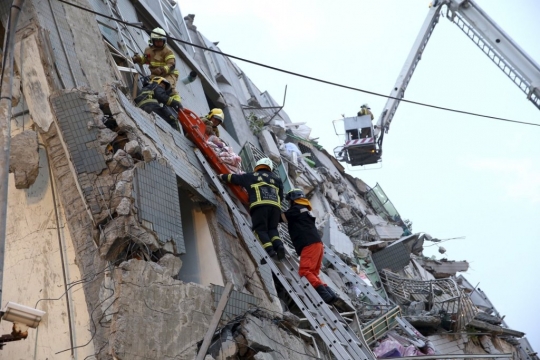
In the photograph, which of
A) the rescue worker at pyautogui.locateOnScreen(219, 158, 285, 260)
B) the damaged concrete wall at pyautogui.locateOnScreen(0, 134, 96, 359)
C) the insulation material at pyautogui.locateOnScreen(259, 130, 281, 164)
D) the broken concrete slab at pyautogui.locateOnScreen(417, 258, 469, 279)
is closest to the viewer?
the damaged concrete wall at pyautogui.locateOnScreen(0, 134, 96, 359)

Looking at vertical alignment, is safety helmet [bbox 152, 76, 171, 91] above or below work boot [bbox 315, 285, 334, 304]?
above

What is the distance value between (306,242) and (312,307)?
1.20 m

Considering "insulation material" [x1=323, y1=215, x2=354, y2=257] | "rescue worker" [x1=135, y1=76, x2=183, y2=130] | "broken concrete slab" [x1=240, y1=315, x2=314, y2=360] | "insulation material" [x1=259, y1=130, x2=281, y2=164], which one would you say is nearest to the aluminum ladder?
"broken concrete slab" [x1=240, y1=315, x2=314, y2=360]

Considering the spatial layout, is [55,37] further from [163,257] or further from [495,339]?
[495,339]

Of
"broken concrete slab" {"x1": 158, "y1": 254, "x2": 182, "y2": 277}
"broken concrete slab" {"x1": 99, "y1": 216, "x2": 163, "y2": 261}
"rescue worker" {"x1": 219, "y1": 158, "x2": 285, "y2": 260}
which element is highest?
"rescue worker" {"x1": 219, "y1": 158, "x2": 285, "y2": 260}

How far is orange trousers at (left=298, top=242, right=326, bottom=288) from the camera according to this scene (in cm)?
957

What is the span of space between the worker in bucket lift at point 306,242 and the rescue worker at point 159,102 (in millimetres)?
1925

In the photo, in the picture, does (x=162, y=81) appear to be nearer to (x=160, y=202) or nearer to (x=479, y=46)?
(x=160, y=202)

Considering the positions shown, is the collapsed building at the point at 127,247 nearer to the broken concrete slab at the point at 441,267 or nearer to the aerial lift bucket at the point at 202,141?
the aerial lift bucket at the point at 202,141

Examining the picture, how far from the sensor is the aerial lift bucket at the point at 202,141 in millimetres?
10086

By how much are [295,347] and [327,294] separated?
1.15m

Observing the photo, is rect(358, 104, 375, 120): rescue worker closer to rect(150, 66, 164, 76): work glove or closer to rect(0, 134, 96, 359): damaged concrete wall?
rect(150, 66, 164, 76): work glove

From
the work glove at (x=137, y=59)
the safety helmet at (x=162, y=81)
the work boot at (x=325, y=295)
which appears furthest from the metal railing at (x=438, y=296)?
the work glove at (x=137, y=59)

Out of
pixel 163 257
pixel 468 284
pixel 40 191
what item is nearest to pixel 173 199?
pixel 163 257
